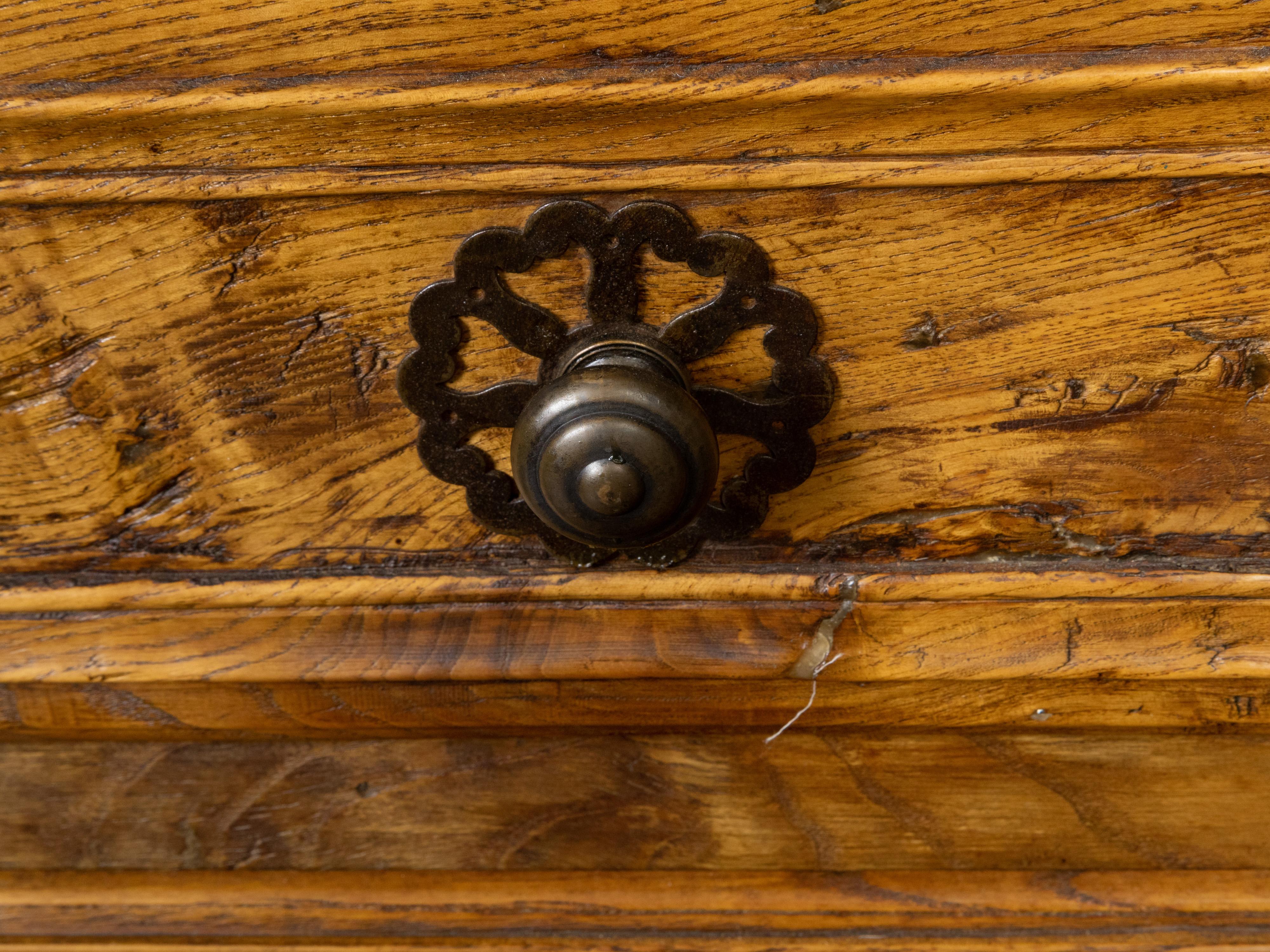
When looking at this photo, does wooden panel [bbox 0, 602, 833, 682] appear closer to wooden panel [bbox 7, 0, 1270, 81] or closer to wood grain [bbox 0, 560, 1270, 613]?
wood grain [bbox 0, 560, 1270, 613]

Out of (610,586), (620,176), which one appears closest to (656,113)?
(620,176)

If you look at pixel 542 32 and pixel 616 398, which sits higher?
pixel 542 32

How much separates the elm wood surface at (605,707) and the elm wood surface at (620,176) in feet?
0.70

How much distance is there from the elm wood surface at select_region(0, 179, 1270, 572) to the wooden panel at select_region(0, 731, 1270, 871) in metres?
0.10

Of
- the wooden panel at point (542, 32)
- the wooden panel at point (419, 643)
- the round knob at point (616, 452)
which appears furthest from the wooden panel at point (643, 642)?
the wooden panel at point (542, 32)

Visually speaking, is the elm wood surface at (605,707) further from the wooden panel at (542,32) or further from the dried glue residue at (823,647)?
the wooden panel at (542,32)

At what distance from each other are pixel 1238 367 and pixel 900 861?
0.28m

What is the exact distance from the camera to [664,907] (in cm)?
46

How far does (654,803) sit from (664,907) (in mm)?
60

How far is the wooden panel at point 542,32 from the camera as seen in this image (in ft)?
0.99

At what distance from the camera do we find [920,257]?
341 mm

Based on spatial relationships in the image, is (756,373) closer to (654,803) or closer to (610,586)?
(610,586)

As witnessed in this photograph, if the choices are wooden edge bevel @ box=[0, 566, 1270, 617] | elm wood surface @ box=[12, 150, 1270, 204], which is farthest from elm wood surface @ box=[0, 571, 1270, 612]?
elm wood surface @ box=[12, 150, 1270, 204]

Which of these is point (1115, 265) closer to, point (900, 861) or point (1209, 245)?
point (1209, 245)
